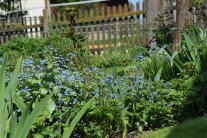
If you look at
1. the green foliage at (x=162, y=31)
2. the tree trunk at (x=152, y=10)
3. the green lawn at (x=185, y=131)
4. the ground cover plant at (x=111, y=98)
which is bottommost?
the green lawn at (x=185, y=131)

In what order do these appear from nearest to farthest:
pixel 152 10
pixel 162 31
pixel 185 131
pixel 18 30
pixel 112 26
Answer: pixel 185 131 → pixel 162 31 → pixel 152 10 → pixel 112 26 → pixel 18 30

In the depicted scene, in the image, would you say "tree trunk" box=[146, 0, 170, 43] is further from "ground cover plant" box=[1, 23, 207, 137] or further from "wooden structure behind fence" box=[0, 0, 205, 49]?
"ground cover plant" box=[1, 23, 207, 137]

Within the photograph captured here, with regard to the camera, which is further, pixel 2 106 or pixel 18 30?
pixel 18 30

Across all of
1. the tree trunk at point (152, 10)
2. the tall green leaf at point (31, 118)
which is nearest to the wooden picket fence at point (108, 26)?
the tree trunk at point (152, 10)

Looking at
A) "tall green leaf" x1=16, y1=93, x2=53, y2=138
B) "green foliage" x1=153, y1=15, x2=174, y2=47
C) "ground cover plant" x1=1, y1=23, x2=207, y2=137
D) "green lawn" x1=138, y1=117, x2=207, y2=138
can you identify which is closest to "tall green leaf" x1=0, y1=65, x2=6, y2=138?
"tall green leaf" x1=16, y1=93, x2=53, y2=138

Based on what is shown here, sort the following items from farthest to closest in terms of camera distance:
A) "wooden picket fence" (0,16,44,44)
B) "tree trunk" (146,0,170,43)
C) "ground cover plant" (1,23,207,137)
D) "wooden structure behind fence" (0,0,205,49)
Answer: "wooden picket fence" (0,16,44,44)
"wooden structure behind fence" (0,0,205,49)
"tree trunk" (146,0,170,43)
"ground cover plant" (1,23,207,137)

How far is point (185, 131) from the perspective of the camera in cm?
457

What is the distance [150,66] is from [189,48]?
66 centimetres

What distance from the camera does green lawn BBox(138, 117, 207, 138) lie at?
4.47 metres

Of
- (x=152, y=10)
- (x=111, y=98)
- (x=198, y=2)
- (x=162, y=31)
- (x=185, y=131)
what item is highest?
(x=198, y=2)

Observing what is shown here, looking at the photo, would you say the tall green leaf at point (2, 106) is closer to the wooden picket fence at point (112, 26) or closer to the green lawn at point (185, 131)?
the green lawn at point (185, 131)

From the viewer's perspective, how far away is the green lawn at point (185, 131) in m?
4.47

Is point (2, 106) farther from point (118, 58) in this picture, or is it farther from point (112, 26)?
point (112, 26)

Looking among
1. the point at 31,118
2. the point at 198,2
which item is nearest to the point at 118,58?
the point at 198,2
